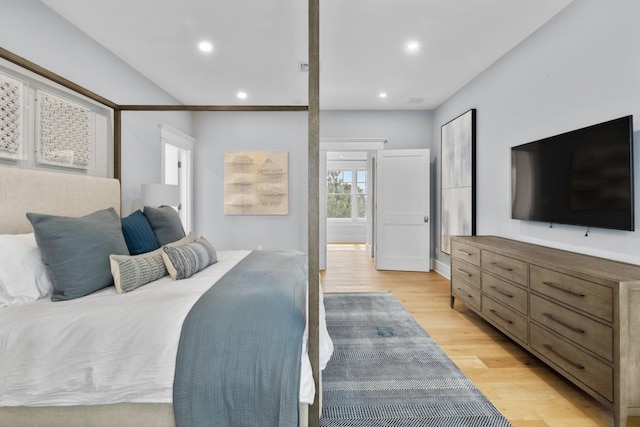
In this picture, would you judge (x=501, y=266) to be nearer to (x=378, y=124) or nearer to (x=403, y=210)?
(x=403, y=210)

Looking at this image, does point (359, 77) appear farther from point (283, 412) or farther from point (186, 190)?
point (283, 412)

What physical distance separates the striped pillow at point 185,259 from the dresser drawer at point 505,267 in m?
2.21

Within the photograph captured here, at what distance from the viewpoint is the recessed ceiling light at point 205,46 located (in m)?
3.00

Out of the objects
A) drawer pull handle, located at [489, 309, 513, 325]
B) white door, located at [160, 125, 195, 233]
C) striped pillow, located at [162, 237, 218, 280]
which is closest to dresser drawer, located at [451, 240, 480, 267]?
drawer pull handle, located at [489, 309, 513, 325]

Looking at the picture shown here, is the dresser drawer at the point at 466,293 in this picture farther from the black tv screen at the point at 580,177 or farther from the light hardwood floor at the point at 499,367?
the black tv screen at the point at 580,177

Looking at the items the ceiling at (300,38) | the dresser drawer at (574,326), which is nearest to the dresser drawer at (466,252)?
the dresser drawer at (574,326)

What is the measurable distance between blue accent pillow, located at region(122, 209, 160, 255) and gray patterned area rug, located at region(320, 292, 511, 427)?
1.46 meters

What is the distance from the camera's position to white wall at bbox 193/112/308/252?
5.22 meters

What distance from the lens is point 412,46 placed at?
3068 millimetres

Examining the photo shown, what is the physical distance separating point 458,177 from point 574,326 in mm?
2769

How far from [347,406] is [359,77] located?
3380 millimetres

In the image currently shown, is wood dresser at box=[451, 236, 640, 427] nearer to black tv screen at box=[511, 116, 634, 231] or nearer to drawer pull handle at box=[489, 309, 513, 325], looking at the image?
drawer pull handle at box=[489, 309, 513, 325]

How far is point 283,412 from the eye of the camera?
4.00 ft

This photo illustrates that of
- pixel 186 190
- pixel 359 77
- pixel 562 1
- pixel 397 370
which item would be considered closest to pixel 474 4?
pixel 562 1
